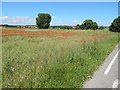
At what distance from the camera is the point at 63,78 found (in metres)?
4.59

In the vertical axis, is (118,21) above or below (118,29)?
above

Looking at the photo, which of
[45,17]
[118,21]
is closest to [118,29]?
[118,21]

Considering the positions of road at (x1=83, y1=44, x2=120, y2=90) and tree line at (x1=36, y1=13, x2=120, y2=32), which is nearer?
road at (x1=83, y1=44, x2=120, y2=90)

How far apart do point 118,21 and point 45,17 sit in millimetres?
47705

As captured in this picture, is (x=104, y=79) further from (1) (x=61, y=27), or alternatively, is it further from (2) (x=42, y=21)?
(1) (x=61, y=27)

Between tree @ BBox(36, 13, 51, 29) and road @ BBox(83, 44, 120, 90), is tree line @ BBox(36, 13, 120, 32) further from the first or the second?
road @ BBox(83, 44, 120, 90)

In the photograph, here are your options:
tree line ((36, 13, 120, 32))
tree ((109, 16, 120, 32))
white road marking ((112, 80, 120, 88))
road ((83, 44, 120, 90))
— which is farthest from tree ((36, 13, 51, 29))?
white road marking ((112, 80, 120, 88))

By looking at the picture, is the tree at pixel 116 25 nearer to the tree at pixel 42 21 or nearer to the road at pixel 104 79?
the road at pixel 104 79

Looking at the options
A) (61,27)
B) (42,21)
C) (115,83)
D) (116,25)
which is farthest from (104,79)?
(61,27)

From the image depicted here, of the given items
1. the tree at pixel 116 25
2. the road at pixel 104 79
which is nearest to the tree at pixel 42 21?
the tree at pixel 116 25

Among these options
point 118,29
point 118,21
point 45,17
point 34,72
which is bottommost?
point 34,72

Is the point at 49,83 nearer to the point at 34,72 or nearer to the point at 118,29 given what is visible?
the point at 34,72

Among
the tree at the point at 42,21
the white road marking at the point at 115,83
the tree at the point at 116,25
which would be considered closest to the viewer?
the white road marking at the point at 115,83

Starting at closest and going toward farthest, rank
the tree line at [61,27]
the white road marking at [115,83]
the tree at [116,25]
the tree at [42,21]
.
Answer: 1. the white road marking at [115,83]
2. the tree at [116,25]
3. the tree line at [61,27]
4. the tree at [42,21]
